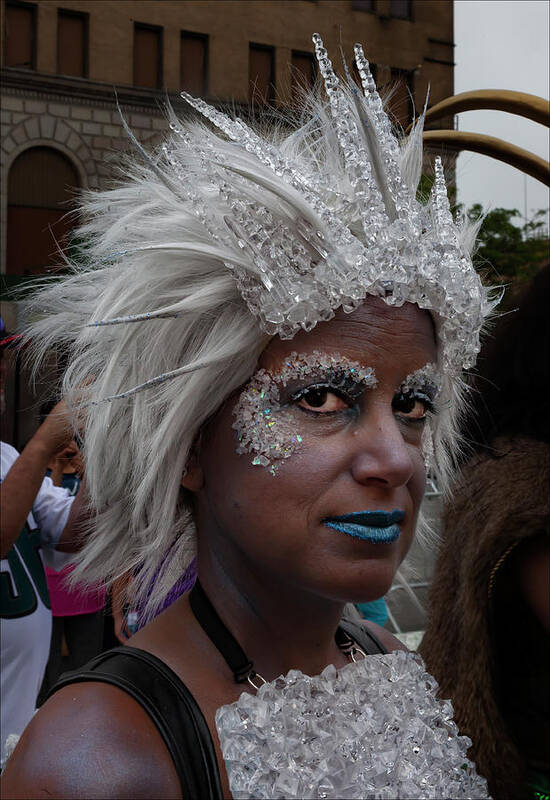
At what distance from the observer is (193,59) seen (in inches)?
596

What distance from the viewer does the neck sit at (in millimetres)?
1351

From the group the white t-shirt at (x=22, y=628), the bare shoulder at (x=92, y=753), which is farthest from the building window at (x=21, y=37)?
the bare shoulder at (x=92, y=753)

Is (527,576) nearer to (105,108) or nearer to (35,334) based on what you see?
(35,334)

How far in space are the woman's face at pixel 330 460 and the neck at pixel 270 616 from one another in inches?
1.2

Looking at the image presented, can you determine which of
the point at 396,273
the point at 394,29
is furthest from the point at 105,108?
the point at 396,273

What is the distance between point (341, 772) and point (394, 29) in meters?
15.7

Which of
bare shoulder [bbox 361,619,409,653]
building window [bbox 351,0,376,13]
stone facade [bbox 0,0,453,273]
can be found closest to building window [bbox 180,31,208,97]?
stone facade [bbox 0,0,453,273]

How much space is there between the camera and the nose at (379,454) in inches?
47.8

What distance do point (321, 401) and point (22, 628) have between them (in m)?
1.74

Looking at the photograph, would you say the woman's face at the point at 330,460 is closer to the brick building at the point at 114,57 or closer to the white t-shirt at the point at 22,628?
the white t-shirt at the point at 22,628

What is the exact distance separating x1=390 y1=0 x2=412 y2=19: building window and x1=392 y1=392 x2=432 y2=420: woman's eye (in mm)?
15268

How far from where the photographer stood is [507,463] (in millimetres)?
2057

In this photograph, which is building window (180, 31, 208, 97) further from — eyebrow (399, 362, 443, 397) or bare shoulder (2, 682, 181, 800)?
bare shoulder (2, 682, 181, 800)

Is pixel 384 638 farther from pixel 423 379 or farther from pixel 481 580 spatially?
pixel 423 379
